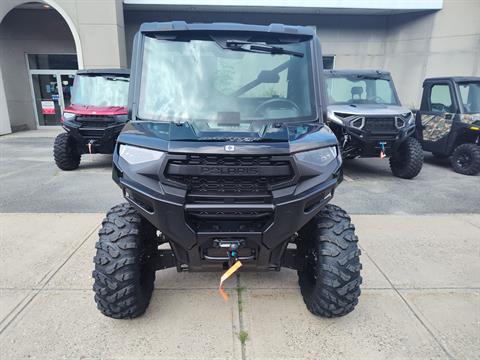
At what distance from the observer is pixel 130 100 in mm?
2736

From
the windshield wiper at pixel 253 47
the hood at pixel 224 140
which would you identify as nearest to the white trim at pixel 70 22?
the windshield wiper at pixel 253 47

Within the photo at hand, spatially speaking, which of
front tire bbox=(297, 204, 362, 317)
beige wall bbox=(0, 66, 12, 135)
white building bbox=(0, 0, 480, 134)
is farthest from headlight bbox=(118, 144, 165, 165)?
beige wall bbox=(0, 66, 12, 135)

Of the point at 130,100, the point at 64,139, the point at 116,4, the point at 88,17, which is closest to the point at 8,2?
the point at 88,17

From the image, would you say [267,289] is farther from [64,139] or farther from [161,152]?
[64,139]

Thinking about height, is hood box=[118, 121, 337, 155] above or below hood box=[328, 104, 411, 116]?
above

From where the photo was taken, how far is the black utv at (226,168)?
2.18 meters

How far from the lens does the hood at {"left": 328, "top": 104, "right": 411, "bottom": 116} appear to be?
6613 mm

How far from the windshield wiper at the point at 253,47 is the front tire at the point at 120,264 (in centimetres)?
152

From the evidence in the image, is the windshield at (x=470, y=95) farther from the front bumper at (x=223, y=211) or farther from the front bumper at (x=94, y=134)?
the front bumper at (x=94, y=134)

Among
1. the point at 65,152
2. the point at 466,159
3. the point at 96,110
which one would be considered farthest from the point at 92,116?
the point at 466,159

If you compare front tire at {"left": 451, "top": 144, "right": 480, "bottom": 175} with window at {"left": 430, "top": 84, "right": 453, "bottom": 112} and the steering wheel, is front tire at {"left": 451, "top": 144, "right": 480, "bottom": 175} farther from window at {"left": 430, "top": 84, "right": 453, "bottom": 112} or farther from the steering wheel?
the steering wheel

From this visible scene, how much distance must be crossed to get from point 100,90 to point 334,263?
6.97 metres

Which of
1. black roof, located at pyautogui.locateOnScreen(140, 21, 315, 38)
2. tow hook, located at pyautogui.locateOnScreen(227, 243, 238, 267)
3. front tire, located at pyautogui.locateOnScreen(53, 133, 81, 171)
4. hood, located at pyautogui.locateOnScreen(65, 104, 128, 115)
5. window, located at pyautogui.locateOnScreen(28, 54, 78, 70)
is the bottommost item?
front tire, located at pyautogui.locateOnScreen(53, 133, 81, 171)

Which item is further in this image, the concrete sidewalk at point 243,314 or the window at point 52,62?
the window at point 52,62
